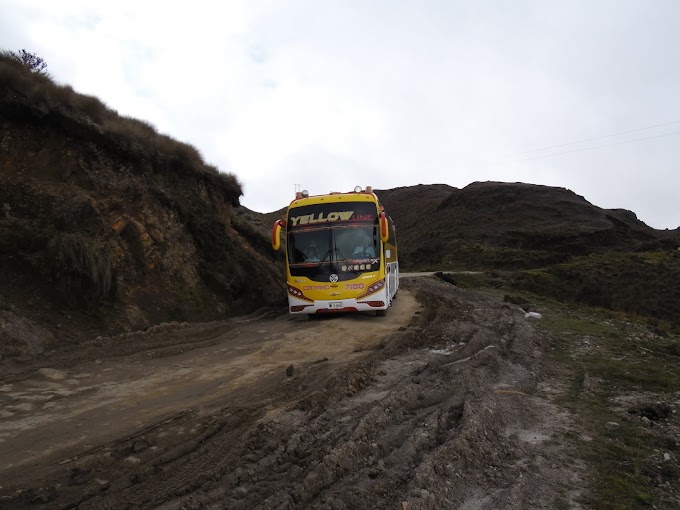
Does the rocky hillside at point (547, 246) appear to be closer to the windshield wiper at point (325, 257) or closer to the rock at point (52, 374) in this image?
the windshield wiper at point (325, 257)

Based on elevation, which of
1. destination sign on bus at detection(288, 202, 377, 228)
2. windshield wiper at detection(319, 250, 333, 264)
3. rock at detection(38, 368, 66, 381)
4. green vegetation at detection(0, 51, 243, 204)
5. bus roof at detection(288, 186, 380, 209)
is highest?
green vegetation at detection(0, 51, 243, 204)

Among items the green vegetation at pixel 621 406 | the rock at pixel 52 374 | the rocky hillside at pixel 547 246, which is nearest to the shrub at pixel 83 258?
the rock at pixel 52 374

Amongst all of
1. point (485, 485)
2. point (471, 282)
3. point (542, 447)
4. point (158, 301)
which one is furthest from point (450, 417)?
point (471, 282)

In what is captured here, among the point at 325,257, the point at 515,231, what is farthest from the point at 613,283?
the point at 515,231

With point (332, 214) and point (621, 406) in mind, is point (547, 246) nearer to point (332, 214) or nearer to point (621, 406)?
point (332, 214)

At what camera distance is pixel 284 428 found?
15.2ft

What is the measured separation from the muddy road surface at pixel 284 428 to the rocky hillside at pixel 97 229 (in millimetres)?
1138

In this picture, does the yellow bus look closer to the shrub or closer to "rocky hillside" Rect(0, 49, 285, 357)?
"rocky hillside" Rect(0, 49, 285, 357)

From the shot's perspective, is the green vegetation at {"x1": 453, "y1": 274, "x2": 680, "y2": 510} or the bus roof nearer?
the green vegetation at {"x1": 453, "y1": 274, "x2": 680, "y2": 510}

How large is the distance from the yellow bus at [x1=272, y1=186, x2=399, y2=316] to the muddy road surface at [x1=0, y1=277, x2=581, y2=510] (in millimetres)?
3299

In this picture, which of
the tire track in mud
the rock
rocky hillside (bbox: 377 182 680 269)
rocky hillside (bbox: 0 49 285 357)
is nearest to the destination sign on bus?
rocky hillside (bbox: 0 49 285 357)

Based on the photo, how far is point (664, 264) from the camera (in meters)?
27.7

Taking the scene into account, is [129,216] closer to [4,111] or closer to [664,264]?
[4,111]

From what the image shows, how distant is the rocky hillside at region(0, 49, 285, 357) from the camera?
27.8ft
